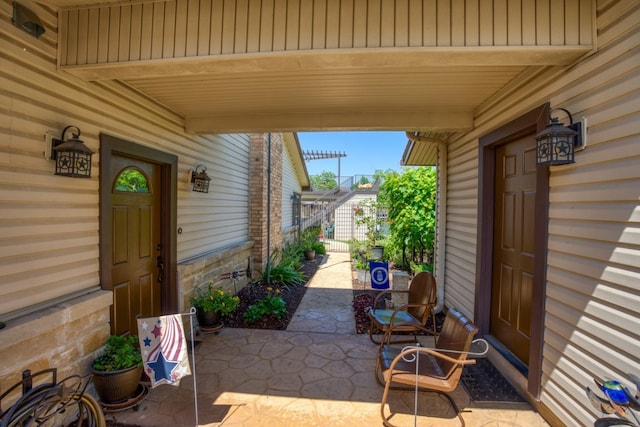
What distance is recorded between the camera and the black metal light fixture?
88.0 inches

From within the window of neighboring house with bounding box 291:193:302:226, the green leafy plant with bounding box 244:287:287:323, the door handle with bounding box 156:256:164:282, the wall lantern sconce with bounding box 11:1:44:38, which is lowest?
the green leafy plant with bounding box 244:287:287:323

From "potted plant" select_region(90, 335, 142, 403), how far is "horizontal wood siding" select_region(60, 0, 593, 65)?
2.21 metres

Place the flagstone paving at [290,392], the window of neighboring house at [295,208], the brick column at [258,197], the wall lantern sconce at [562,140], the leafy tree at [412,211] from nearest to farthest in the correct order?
the wall lantern sconce at [562,140] < the flagstone paving at [290,392] < the brick column at [258,197] < the leafy tree at [412,211] < the window of neighboring house at [295,208]

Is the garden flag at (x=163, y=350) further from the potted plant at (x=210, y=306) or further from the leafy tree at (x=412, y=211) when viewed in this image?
the leafy tree at (x=412, y=211)

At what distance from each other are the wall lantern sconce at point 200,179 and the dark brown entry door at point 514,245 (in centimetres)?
359

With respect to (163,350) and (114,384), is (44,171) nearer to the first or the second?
(163,350)

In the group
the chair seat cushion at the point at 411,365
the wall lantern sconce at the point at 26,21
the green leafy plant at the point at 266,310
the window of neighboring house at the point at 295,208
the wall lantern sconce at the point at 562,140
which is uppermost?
the wall lantern sconce at the point at 26,21

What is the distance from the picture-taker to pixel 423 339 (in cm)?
399

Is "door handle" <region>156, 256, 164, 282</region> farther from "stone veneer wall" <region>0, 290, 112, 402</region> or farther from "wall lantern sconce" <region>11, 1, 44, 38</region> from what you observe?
"wall lantern sconce" <region>11, 1, 44, 38</region>

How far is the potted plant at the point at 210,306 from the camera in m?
4.09

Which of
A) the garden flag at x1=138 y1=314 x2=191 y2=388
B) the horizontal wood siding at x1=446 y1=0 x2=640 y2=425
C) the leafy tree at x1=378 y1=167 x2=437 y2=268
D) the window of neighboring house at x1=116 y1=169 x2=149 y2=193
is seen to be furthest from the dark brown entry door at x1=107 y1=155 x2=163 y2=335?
the leafy tree at x1=378 y1=167 x2=437 y2=268

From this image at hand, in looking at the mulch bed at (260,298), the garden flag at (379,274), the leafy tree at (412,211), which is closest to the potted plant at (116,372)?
the mulch bed at (260,298)

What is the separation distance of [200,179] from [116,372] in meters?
2.52

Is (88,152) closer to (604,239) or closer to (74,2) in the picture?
(74,2)
